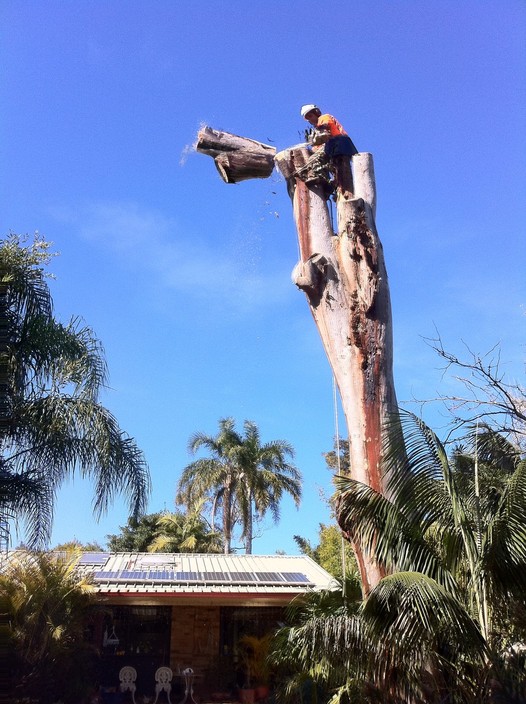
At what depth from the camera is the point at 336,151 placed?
22.5 ft

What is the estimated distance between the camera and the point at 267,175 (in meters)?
7.31

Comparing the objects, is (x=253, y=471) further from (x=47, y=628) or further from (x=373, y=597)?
(x=373, y=597)

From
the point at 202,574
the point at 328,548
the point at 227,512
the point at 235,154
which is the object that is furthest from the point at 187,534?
the point at 235,154

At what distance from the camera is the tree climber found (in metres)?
6.86

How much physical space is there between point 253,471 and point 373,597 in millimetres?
26226

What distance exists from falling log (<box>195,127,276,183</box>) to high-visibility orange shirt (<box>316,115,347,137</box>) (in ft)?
1.91

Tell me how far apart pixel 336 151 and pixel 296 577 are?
11.4 meters

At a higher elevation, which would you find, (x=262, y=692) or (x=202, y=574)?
(x=202, y=574)

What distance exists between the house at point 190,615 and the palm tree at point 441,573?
896cm

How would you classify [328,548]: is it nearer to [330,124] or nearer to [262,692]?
[262,692]

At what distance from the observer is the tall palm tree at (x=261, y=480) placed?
3047 cm

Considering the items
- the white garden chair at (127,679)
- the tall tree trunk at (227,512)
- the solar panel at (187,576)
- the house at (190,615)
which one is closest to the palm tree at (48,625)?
the white garden chair at (127,679)

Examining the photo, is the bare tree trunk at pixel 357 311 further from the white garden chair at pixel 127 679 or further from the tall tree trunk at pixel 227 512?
the tall tree trunk at pixel 227 512

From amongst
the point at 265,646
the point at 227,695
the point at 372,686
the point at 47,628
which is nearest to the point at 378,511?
the point at 372,686
